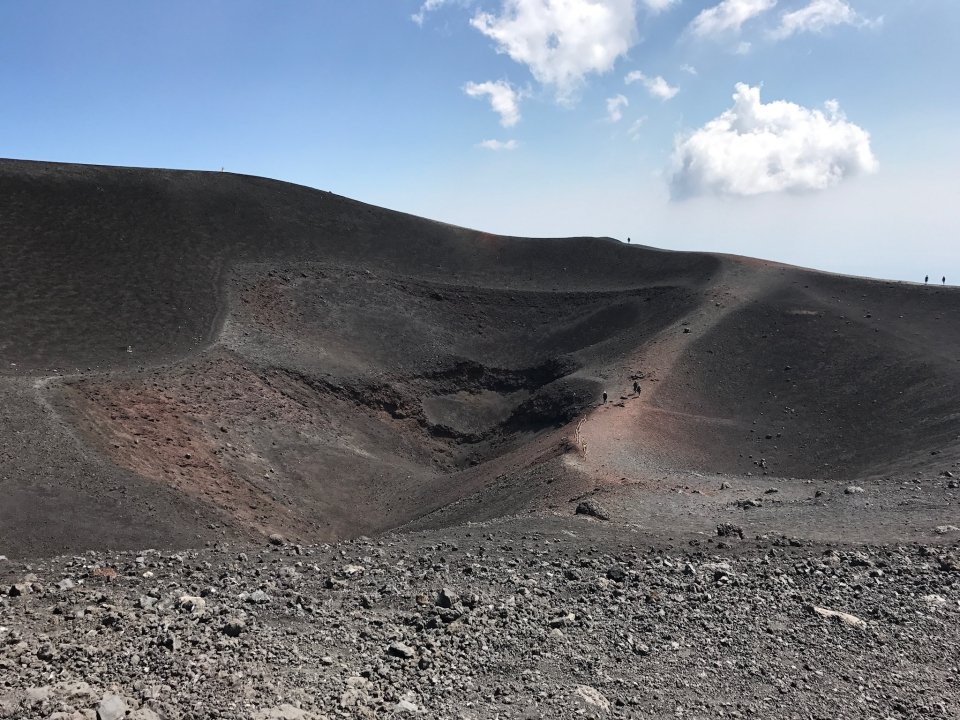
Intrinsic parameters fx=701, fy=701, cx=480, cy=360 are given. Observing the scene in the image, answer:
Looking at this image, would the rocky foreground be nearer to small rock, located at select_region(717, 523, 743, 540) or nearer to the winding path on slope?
small rock, located at select_region(717, 523, 743, 540)

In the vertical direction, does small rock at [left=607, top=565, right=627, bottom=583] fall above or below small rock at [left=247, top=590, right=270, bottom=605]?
above

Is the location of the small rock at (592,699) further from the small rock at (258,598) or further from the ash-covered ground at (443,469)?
the small rock at (258,598)

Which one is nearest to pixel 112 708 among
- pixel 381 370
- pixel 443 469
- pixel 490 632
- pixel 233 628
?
pixel 233 628

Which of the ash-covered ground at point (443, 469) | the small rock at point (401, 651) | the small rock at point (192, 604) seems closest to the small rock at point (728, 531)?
the ash-covered ground at point (443, 469)

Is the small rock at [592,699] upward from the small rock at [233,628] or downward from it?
upward

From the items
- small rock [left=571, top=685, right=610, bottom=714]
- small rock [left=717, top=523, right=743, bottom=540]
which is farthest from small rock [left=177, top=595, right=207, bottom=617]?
small rock [left=717, top=523, right=743, bottom=540]

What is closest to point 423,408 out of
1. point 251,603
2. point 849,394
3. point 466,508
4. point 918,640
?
point 466,508
